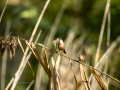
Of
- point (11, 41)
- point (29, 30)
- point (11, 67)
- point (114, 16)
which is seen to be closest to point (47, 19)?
point (29, 30)

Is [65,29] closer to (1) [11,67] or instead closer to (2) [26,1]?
(2) [26,1]

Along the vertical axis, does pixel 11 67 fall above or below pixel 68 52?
below

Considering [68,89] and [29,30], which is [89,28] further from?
[68,89]

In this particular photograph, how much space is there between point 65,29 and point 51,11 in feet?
1.23

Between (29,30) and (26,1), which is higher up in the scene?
(26,1)

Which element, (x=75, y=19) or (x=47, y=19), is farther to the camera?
(x=47, y=19)

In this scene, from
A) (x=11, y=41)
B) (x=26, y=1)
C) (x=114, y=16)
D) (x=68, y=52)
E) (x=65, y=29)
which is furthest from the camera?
(x=26, y=1)

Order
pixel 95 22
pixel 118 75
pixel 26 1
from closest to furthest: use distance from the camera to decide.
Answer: pixel 118 75 < pixel 95 22 < pixel 26 1

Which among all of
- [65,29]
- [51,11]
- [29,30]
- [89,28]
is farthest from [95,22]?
[29,30]

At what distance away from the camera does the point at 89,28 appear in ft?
7.52

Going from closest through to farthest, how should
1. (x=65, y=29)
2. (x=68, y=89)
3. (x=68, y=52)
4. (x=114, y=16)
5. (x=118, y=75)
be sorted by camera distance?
(x=68, y=52) → (x=68, y=89) → (x=118, y=75) → (x=114, y=16) → (x=65, y=29)

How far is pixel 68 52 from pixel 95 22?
1269mm

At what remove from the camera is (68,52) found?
3.68 ft

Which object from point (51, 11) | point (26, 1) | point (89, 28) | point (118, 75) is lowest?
point (118, 75)
